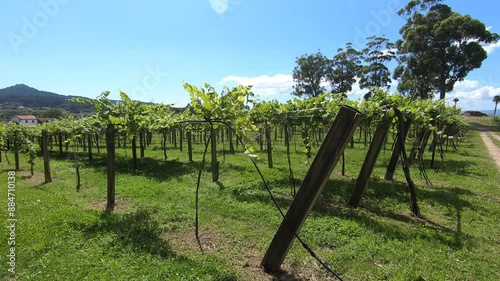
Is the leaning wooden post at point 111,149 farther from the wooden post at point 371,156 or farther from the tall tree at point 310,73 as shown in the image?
the tall tree at point 310,73

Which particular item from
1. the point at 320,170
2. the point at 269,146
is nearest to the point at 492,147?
the point at 269,146

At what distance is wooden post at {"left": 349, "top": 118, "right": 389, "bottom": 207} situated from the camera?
670 centimetres

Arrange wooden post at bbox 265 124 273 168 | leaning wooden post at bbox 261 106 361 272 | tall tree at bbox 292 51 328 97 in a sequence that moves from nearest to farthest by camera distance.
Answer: leaning wooden post at bbox 261 106 361 272 < wooden post at bbox 265 124 273 168 < tall tree at bbox 292 51 328 97

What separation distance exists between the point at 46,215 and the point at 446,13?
125ft

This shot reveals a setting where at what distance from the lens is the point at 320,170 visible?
3.22 metres

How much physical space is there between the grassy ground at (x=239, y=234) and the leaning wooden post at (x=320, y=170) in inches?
33.0

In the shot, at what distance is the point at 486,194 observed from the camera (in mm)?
8594

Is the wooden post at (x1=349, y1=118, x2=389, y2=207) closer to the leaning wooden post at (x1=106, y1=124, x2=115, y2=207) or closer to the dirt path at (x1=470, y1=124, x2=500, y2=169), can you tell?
the leaning wooden post at (x1=106, y1=124, x2=115, y2=207)

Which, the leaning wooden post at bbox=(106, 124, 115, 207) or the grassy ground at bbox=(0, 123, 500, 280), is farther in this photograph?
the leaning wooden post at bbox=(106, 124, 115, 207)

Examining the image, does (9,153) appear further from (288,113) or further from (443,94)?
(443,94)

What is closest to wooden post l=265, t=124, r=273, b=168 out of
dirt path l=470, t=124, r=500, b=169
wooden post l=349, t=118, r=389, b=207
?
wooden post l=349, t=118, r=389, b=207

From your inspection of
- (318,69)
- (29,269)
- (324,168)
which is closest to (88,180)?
(29,269)

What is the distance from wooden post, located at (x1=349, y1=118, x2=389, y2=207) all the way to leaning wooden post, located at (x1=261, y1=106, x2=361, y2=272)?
→ 3790mm

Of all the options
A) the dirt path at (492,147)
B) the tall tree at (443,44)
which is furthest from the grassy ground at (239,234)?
the tall tree at (443,44)
